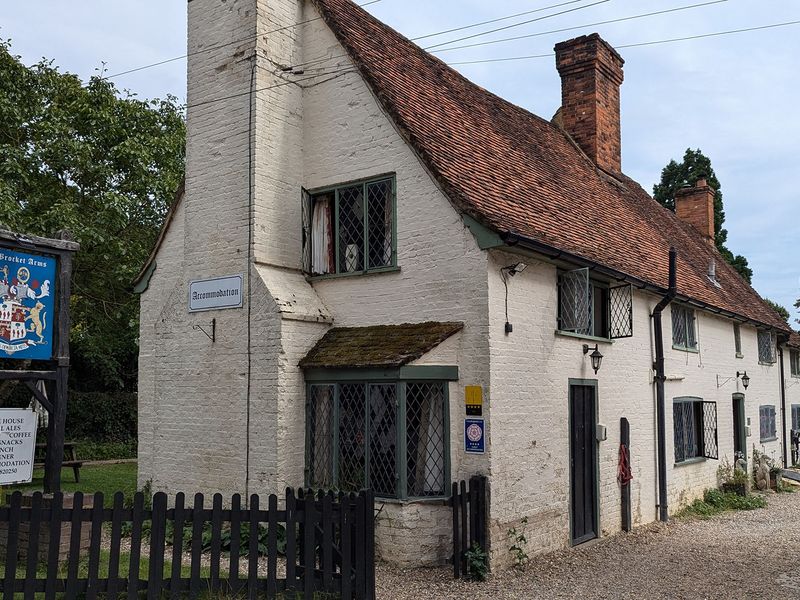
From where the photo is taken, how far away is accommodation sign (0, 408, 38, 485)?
8445 millimetres

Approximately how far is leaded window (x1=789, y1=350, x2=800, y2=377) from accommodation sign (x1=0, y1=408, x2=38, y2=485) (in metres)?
23.6

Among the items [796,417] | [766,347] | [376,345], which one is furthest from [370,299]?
[796,417]

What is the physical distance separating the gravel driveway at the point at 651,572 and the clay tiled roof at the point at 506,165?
4.07 metres

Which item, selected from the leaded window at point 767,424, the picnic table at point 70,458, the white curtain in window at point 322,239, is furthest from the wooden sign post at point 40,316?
the leaded window at point 767,424

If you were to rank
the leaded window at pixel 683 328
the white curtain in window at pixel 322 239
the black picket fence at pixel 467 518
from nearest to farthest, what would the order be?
1. the black picket fence at pixel 467 518
2. the white curtain in window at pixel 322 239
3. the leaded window at pixel 683 328

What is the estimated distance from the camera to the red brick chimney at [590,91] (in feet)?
59.1

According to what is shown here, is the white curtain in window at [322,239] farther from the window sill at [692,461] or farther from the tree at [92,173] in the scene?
the tree at [92,173]

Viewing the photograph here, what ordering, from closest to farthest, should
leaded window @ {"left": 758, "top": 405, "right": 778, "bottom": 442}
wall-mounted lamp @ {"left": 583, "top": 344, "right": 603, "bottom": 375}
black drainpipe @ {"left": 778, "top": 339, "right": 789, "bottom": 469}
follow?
1. wall-mounted lamp @ {"left": 583, "top": 344, "right": 603, "bottom": 375}
2. leaded window @ {"left": 758, "top": 405, "right": 778, "bottom": 442}
3. black drainpipe @ {"left": 778, "top": 339, "right": 789, "bottom": 469}

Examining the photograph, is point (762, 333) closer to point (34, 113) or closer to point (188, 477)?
point (188, 477)

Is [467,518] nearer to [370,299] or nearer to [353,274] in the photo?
[370,299]

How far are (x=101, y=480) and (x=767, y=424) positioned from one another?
16.7 m

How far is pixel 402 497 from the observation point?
9781mm

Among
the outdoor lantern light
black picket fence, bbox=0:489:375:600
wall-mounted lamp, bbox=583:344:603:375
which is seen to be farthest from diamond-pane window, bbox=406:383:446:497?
the outdoor lantern light

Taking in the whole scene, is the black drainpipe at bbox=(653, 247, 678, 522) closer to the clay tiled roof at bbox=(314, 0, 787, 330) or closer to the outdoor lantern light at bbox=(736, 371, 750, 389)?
the clay tiled roof at bbox=(314, 0, 787, 330)
